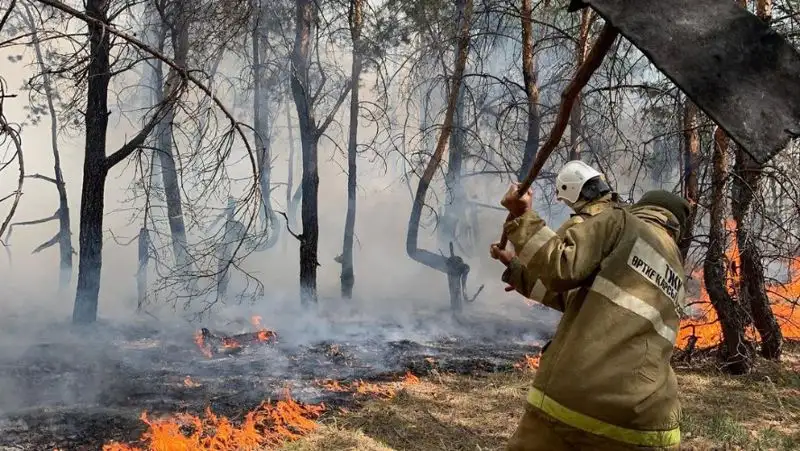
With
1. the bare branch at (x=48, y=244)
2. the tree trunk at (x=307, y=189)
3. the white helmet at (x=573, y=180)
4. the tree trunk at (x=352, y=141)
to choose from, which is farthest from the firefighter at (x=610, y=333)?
the bare branch at (x=48, y=244)

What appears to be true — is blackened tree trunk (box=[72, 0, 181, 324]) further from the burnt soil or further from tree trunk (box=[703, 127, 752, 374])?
tree trunk (box=[703, 127, 752, 374])

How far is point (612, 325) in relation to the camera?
278 centimetres

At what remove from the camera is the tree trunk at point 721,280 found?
721 cm

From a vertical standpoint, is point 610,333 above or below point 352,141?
below

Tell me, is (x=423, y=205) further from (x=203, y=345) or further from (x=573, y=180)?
(x=573, y=180)

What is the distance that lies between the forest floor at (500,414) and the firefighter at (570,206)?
2850mm

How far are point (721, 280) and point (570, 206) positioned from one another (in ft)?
17.2

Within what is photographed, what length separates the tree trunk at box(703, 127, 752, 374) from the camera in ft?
23.6

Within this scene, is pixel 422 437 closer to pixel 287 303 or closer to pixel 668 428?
pixel 668 428

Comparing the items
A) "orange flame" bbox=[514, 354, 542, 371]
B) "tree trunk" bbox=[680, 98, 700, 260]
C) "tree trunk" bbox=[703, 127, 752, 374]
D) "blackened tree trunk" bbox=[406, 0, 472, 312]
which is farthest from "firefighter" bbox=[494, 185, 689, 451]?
"blackened tree trunk" bbox=[406, 0, 472, 312]

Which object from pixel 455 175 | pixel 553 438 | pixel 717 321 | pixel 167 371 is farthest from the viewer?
pixel 455 175

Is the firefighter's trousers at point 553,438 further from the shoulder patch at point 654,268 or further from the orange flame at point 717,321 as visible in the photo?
the orange flame at point 717,321

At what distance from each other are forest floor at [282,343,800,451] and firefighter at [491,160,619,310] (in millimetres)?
2850

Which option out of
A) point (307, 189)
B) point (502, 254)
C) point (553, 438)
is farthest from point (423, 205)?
point (553, 438)
